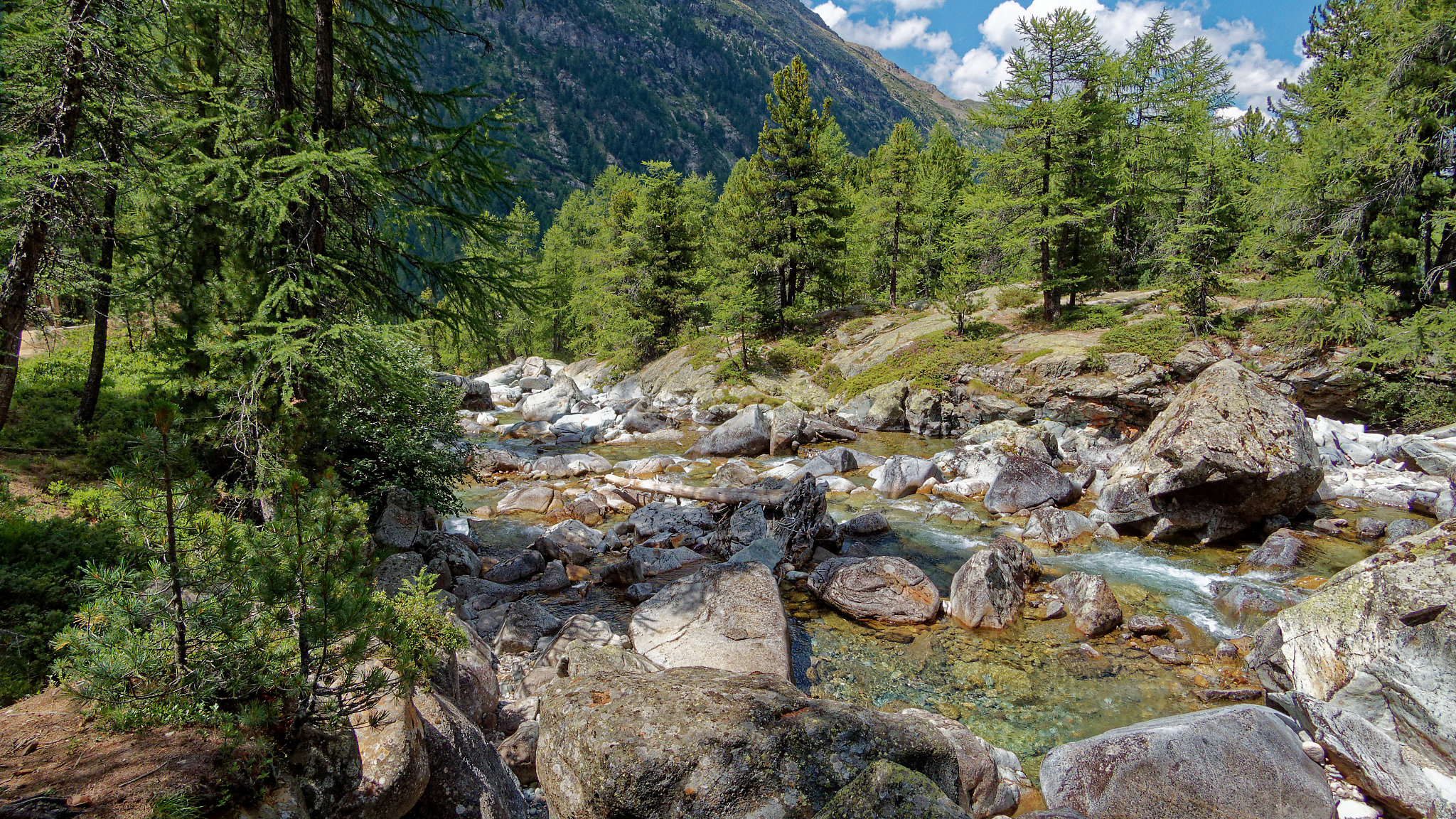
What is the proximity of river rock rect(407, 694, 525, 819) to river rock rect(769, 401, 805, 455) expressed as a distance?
15.8m

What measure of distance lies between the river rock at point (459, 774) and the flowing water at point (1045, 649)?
13.0 ft

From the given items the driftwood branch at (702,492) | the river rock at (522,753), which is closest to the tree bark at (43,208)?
the river rock at (522,753)

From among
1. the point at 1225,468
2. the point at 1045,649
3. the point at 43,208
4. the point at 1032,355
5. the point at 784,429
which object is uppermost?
the point at 43,208

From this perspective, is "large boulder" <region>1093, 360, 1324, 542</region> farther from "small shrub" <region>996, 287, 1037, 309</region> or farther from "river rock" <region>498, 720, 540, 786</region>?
"small shrub" <region>996, 287, 1037, 309</region>

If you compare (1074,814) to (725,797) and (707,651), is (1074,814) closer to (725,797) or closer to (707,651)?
(725,797)

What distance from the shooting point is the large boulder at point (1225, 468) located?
10969 millimetres

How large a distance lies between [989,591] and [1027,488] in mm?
5778

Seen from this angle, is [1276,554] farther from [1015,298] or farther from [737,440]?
[1015,298]

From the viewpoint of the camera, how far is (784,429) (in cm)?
2028

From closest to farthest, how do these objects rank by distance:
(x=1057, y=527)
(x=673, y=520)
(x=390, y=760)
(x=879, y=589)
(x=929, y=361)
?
(x=390, y=760), (x=879, y=589), (x=1057, y=527), (x=673, y=520), (x=929, y=361)

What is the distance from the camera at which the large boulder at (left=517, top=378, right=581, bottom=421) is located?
93.8 ft

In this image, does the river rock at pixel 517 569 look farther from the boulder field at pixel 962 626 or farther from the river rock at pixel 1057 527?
the river rock at pixel 1057 527

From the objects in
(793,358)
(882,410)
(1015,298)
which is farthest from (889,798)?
Answer: (1015,298)

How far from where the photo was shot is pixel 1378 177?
669 inches
